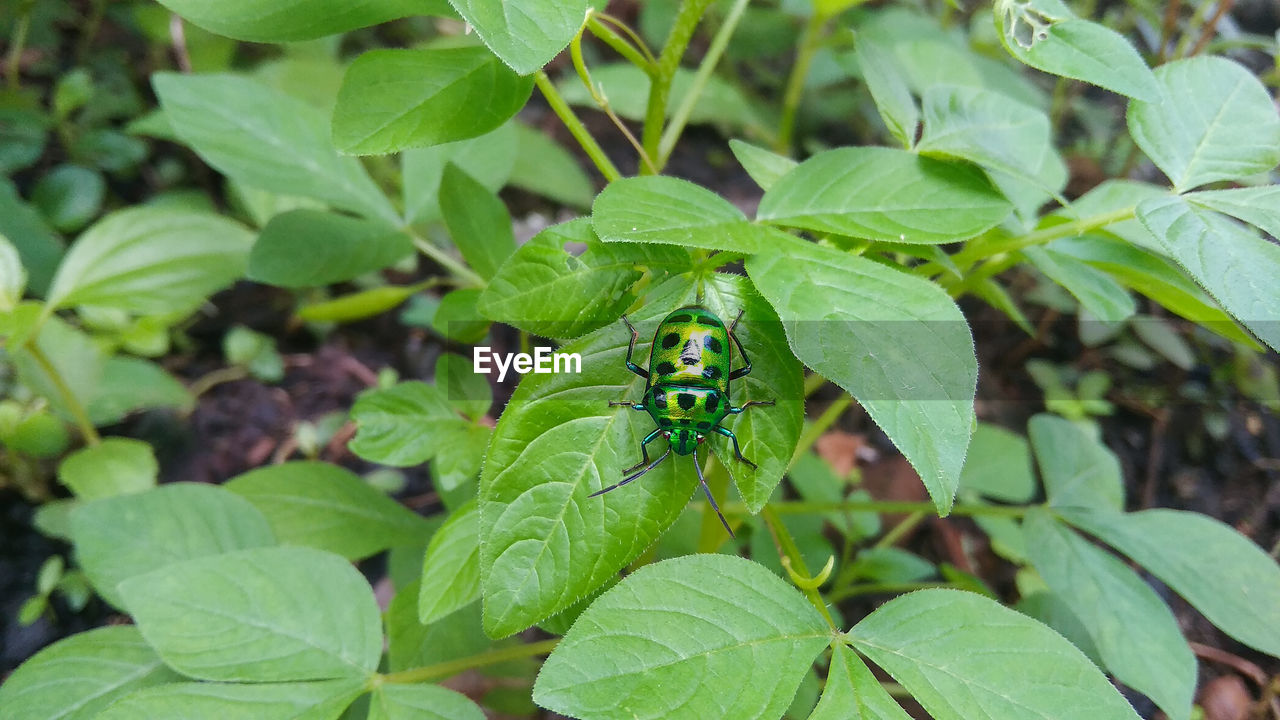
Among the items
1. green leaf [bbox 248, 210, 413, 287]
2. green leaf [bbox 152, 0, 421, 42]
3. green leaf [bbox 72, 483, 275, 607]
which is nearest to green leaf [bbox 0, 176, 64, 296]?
green leaf [bbox 248, 210, 413, 287]

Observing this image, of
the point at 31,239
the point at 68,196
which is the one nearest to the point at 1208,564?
the point at 31,239

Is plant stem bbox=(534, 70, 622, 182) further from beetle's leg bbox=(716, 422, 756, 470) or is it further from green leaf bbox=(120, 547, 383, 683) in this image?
green leaf bbox=(120, 547, 383, 683)

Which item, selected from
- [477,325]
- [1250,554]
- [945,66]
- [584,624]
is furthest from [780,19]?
[584,624]

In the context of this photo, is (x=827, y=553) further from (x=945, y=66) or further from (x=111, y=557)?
(x=111, y=557)

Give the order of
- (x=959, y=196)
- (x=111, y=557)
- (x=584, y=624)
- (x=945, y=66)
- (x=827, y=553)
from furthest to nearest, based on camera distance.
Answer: (x=945, y=66) → (x=827, y=553) → (x=111, y=557) → (x=959, y=196) → (x=584, y=624)

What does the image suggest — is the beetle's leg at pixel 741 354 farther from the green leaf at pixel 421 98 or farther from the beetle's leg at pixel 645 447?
the green leaf at pixel 421 98
